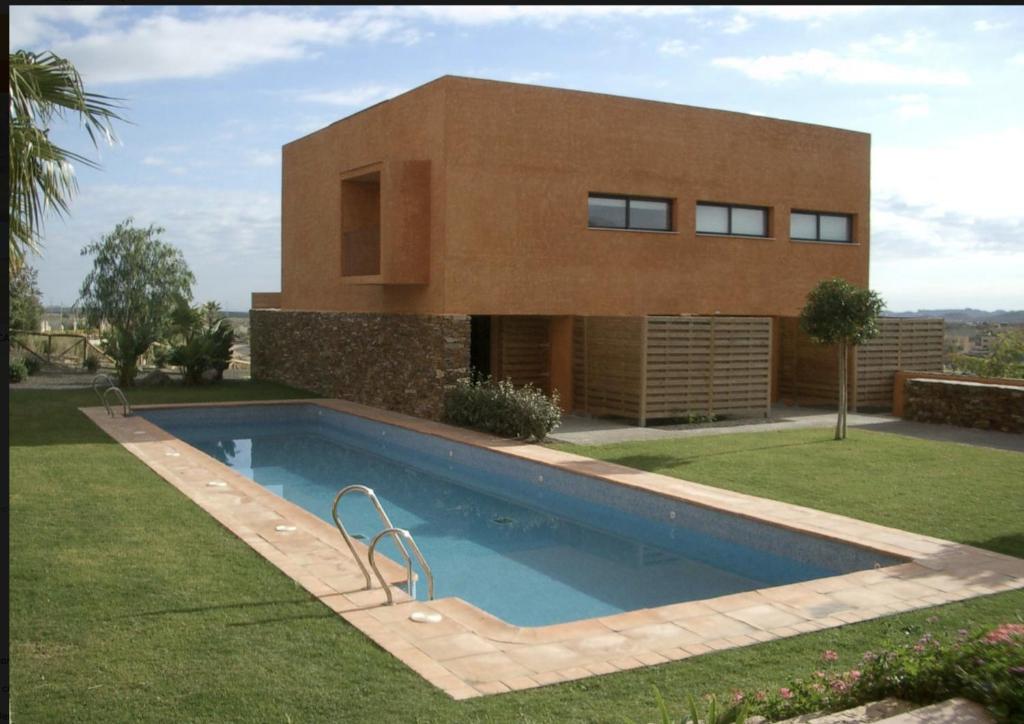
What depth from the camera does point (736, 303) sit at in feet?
64.0

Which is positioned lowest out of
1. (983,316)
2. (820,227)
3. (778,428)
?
(778,428)

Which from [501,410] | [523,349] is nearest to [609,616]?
[501,410]

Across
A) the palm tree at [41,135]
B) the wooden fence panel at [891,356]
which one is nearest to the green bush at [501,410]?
the wooden fence panel at [891,356]

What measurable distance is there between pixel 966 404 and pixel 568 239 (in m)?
7.68

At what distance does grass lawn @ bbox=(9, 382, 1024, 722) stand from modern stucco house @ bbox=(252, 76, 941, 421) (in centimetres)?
609

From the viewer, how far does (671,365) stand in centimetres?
1675

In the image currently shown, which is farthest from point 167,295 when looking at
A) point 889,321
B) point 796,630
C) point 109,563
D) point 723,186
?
point 796,630

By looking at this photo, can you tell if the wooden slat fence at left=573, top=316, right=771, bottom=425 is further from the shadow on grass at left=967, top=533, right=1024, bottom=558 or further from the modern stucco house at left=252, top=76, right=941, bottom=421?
the shadow on grass at left=967, top=533, right=1024, bottom=558

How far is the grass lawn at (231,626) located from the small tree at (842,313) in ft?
11.5

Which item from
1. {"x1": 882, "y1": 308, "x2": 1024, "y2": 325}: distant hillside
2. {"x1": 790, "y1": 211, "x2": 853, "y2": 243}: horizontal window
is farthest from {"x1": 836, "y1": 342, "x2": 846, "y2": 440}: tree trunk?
{"x1": 790, "y1": 211, "x2": 853, "y2": 243}: horizontal window

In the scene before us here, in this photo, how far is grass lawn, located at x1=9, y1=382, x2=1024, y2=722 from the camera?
4.91 m

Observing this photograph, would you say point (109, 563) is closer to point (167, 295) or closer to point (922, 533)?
point (922, 533)

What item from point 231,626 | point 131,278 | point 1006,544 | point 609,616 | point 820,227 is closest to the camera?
point 231,626

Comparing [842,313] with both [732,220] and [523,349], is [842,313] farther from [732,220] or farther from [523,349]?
[523,349]
